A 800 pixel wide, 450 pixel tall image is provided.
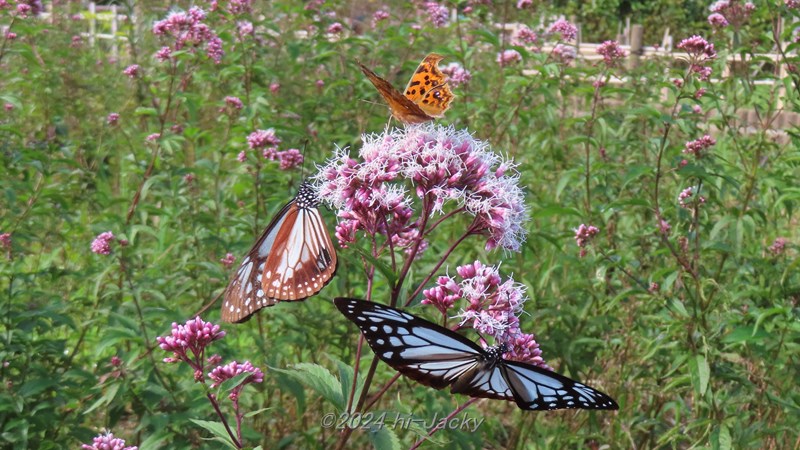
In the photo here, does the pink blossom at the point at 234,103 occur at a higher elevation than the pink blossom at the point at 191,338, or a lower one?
higher

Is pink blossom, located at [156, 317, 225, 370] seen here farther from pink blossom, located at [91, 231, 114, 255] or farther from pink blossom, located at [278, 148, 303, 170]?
pink blossom, located at [278, 148, 303, 170]

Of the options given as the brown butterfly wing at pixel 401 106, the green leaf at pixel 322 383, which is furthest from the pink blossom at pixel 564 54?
the green leaf at pixel 322 383

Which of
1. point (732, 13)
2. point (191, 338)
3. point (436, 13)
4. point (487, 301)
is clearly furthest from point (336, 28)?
point (487, 301)

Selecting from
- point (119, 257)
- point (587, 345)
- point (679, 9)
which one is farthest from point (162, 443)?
point (679, 9)

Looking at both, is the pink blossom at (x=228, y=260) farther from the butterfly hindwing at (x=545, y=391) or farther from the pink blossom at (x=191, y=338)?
the butterfly hindwing at (x=545, y=391)

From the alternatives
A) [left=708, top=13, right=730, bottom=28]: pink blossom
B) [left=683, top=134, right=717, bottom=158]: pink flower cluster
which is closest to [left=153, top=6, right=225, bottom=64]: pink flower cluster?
[left=683, top=134, right=717, bottom=158]: pink flower cluster

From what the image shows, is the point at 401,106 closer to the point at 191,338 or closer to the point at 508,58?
the point at 191,338
